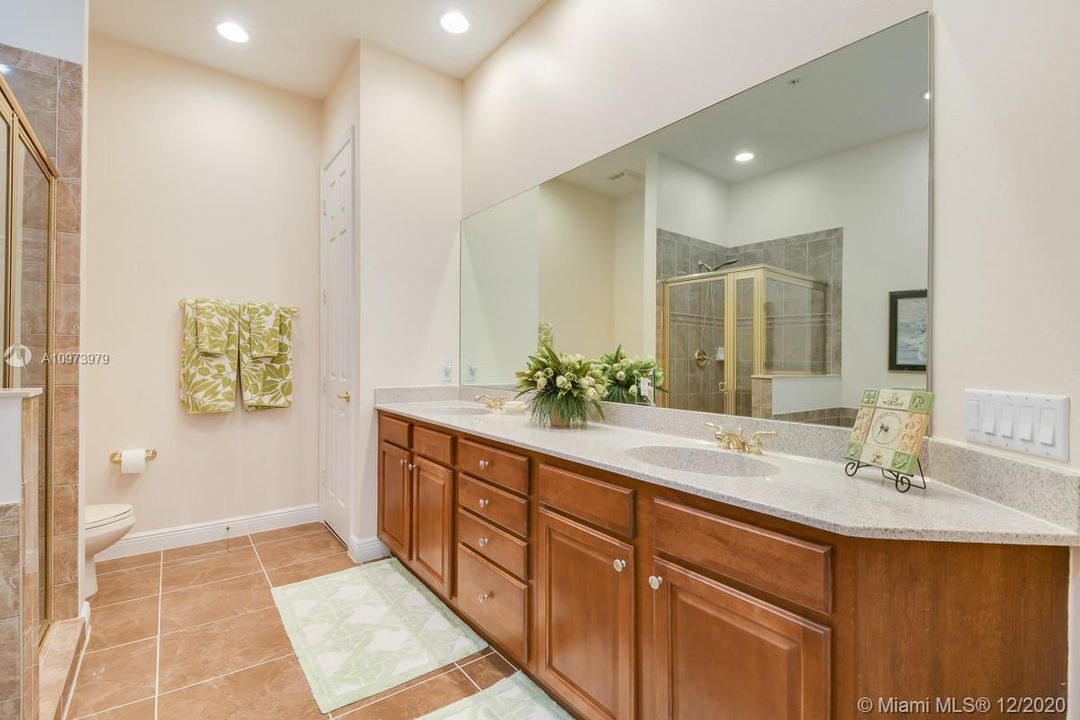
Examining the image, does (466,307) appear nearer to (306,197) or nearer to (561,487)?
(306,197)

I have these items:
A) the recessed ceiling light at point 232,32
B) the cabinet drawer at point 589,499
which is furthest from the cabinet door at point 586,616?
the recessed ceiling light at point 232,32

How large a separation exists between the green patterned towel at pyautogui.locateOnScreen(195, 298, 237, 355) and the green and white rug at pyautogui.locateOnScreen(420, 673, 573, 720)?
2419 millimetres

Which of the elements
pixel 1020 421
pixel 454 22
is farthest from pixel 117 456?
pixel 1020 421

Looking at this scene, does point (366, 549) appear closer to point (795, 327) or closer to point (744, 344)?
point (744, 344)

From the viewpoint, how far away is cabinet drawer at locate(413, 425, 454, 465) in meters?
2.07

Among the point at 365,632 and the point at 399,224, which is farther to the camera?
the point at 399,224

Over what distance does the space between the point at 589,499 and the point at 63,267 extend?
2.27m

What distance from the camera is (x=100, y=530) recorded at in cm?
230

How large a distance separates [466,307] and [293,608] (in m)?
1.84

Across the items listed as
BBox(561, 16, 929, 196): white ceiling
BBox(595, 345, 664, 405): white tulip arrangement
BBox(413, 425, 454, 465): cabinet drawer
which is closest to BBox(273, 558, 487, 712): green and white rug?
BBox(413, 425, 454, 465): cabinet drawer

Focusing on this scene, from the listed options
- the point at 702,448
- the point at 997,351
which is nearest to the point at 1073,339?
the point at 997,351

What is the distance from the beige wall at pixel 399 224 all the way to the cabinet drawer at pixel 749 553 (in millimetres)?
2017

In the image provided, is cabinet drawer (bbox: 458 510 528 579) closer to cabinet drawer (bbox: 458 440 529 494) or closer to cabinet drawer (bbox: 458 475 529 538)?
cabinet drawer (bbox: 458 475 529 538)

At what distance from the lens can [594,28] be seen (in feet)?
7.11
